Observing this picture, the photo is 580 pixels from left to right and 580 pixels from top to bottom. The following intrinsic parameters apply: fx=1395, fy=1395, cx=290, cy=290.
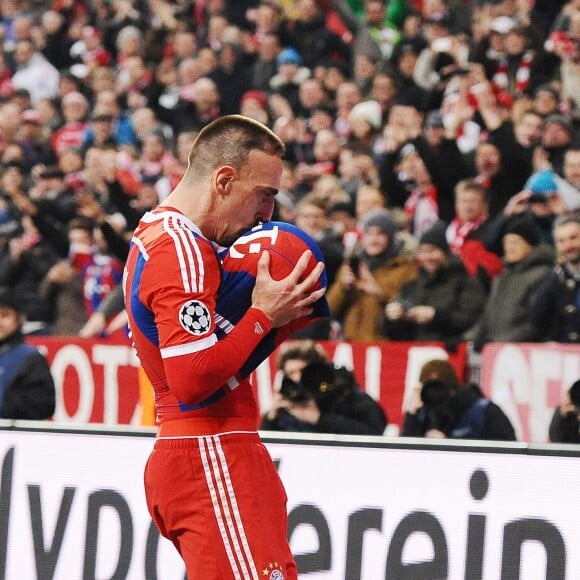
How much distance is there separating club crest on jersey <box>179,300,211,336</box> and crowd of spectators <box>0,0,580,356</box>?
5.51 m

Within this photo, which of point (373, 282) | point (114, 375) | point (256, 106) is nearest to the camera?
point (373, 282)

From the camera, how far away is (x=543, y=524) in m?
5.72

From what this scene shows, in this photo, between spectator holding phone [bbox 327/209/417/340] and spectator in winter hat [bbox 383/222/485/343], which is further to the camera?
spectator holding phone [bbox 327/209/417/340]

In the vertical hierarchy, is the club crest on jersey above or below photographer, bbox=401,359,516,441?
above

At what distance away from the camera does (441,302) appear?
9.86 m

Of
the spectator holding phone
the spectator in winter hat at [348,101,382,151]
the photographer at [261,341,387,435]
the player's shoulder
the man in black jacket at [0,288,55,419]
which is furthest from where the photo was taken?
the spectator in winter hat at [348,101,382,151]

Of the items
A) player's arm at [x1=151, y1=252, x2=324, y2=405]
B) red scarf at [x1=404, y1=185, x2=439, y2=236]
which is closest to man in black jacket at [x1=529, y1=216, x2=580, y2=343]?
red scarf at [x1=404, y1=185, x2=439, y2=236]

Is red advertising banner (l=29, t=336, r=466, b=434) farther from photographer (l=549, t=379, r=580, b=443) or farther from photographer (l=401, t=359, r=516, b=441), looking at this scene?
photographer (l=549, t=379, r=580, b=443)

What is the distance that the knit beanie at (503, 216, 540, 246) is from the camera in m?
9.75

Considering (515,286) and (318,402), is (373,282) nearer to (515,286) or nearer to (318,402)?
(515,286)

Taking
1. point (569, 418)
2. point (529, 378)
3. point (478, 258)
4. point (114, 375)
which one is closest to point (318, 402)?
point (569, 418)

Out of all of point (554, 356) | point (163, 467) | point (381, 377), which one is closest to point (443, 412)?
point (554, 356)

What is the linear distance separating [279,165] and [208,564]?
3.99ft

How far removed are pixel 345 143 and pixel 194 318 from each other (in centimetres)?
961
